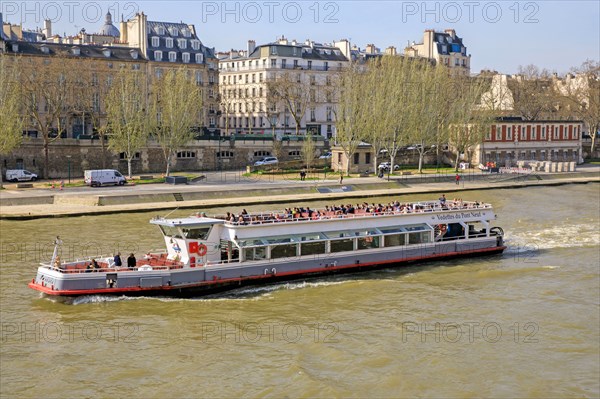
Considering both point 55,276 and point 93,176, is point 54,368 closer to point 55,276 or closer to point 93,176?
point 55,276

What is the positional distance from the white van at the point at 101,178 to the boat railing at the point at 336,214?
33.0 meters

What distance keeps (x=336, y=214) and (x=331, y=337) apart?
12148mm

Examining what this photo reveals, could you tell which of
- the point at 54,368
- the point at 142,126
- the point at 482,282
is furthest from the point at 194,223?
the point at 142,126

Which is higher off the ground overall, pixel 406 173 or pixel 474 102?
pixel 474 102

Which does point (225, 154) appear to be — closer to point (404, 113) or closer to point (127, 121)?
point (127, 121)

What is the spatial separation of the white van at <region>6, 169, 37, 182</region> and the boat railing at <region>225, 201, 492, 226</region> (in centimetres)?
4056

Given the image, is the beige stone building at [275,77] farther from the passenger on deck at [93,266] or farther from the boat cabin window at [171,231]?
the passenger on deck at [93,266]

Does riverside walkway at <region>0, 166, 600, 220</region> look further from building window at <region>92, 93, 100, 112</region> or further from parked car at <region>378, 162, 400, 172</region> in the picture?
building window at <region>92, 93, 100, 112</region>

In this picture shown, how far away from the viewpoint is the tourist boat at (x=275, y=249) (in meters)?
31.0

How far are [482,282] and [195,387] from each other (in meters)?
17.1

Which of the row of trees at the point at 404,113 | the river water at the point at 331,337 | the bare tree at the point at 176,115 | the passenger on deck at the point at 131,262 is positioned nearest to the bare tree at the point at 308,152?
the row of trees at the point at 404,113

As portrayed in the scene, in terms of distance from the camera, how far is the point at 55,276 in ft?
99.0

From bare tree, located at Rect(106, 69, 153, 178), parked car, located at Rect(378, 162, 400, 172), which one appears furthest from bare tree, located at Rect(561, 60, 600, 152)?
bare tree, located at Rect(106, 69, 153, 178)

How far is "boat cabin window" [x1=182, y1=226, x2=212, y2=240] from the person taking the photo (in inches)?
1297
